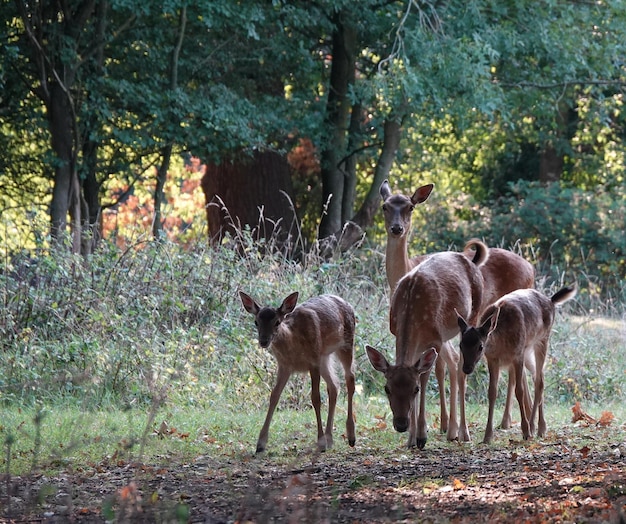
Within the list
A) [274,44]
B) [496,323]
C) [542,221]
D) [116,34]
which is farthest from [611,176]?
[496,323]

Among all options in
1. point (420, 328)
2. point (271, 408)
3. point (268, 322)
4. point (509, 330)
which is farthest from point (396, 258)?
point (268, 322)

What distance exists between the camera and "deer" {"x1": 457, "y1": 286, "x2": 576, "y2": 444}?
8.47 metres

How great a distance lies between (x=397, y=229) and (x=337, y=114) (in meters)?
10.7

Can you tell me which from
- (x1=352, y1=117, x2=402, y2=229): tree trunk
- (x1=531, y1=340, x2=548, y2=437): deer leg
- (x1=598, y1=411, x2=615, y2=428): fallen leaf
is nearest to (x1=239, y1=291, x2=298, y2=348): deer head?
(x1=531, y1=340, x2=548, y2=437): deer leg

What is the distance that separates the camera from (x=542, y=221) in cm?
2412

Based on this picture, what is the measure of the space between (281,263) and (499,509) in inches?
331

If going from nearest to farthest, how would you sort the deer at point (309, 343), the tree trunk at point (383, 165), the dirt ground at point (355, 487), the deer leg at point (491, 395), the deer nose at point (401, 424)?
the dirt ground at point (355, 487) < the deer nose at point (401, 424) < the deer at point (309, 343) < the deer leg at point (491, 395) < the tree trunk at point (383, 165)

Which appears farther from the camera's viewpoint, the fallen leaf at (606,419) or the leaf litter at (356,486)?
the fallen leaf at (606,419)

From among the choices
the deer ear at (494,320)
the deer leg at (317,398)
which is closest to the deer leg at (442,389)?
the deer ear at (494,320)

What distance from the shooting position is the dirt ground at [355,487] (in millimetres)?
5758

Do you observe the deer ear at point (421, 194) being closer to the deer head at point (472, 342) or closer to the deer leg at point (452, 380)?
the deer leg at point (452, 380)

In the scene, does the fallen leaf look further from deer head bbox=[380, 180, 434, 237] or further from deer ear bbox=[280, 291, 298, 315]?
deer ear bbox=[280, 291, 298, 315]

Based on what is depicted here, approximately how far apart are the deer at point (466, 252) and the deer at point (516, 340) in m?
0.31

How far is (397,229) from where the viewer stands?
33.6 ft
